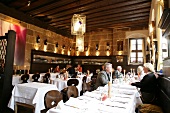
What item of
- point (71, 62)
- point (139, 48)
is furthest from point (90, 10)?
point (71, 62)

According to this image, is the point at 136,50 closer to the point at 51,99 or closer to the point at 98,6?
the point at 98,6

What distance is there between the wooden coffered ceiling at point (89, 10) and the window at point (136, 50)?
1.52 metres

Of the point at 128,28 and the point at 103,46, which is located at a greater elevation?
the point at 128,28

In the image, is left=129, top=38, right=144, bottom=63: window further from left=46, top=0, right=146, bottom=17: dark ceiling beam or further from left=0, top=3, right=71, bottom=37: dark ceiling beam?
left=0, top=3, right=71, bottom=37: dark ceiling beam

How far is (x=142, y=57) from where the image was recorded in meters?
9.62

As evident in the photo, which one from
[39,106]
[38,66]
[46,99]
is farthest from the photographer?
[38,66]

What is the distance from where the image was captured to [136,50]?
980cm

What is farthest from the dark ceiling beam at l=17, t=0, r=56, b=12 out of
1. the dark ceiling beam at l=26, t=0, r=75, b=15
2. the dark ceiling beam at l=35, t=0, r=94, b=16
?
the dark ceiling beam at l=35, t=0, r=94, b=16

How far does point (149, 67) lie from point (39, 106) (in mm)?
3190

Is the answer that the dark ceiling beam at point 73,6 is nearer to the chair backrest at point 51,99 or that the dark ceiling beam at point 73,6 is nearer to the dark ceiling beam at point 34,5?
the dark ceiling beam at point 34,5

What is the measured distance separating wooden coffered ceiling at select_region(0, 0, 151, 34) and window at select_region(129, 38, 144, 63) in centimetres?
152

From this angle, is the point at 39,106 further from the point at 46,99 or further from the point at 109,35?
the point at 109,35

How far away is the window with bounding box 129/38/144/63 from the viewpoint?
969 centimetres

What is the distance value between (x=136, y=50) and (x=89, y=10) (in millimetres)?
4882
